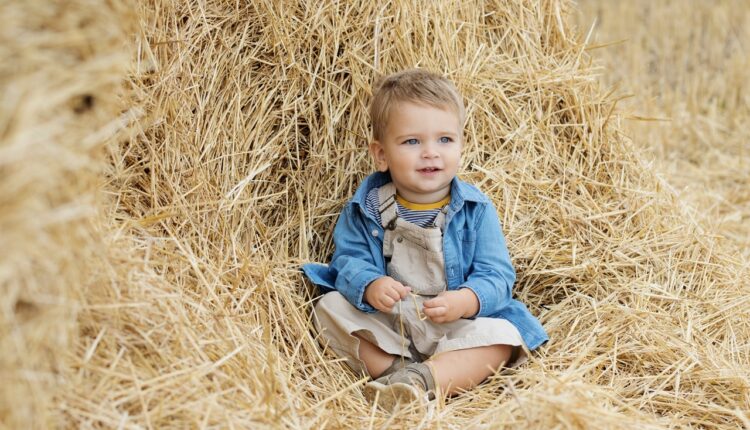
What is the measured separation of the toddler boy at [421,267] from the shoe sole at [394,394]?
100 mm

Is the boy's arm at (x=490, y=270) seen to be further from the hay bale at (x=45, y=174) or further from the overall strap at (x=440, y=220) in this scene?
the hay bale at (x=45, y=174)

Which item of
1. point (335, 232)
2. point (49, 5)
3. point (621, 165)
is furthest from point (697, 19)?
point (49, 5)

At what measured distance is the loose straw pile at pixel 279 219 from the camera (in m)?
1.54

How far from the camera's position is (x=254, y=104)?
2.79 metres

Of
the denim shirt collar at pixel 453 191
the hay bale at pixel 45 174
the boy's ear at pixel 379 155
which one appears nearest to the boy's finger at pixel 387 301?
the denim shirt collar at pixel 453 191

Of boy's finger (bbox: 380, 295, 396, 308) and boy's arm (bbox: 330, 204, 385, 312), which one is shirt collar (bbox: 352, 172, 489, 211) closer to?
boy's arm (bbox: 330, 204, 385, 312)

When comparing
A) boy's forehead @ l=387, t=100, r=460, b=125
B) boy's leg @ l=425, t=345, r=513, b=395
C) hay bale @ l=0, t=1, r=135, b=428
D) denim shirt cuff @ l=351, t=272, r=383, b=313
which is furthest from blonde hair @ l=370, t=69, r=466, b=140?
hay bale @ l=0, t=1, r=135, b=428

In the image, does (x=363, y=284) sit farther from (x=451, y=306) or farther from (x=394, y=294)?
(x=451, y=306)

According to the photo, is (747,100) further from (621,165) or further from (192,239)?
(192,239)

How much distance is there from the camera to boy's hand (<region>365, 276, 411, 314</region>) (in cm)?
241

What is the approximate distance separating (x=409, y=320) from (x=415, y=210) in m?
0.35

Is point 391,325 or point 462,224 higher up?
point 462,224

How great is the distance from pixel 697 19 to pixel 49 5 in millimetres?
5034

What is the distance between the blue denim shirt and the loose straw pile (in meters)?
0.13
